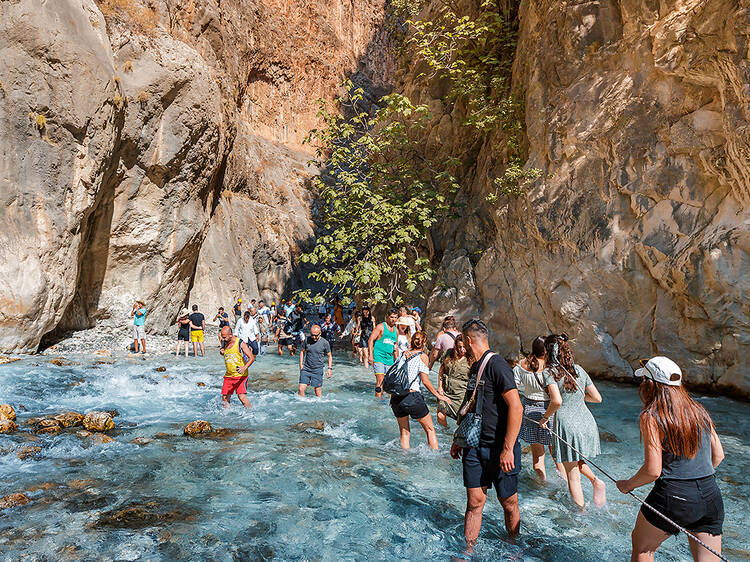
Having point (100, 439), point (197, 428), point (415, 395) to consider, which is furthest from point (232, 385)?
point (415, 395)

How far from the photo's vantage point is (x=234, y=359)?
324 inches

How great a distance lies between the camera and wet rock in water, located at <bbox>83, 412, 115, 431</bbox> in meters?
6.97

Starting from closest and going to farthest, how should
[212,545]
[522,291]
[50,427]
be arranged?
[212,545], [50,427], [522,291]

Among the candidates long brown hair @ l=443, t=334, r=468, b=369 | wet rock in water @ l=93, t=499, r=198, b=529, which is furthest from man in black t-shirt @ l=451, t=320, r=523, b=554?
wet rock in water @ l=93, t=499, r=198, b=529

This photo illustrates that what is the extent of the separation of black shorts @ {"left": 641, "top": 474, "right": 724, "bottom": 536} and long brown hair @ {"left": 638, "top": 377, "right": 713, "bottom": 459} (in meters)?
0.18

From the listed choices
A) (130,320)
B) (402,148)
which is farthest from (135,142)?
(402,148)

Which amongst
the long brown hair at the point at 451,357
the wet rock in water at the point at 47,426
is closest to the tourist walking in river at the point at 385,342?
the long brown hair at the point at 451,357

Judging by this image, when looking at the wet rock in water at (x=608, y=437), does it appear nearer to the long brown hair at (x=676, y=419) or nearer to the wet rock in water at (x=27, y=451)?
the long brown hair at (x=676, y=419)

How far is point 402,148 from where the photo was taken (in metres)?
18.1

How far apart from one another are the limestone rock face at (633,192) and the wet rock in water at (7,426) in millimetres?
10883

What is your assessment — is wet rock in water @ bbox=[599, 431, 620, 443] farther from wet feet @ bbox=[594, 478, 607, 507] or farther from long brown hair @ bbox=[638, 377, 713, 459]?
long brown hair @ bbox=[638, 377, 713, 459]

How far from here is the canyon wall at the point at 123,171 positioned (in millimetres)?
12234

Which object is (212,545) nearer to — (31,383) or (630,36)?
(31,383)

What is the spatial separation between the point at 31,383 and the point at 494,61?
14536 mm
